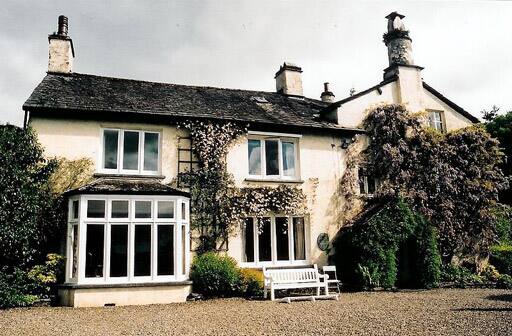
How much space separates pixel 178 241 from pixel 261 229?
3437 mm

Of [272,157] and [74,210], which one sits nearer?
[74,210]

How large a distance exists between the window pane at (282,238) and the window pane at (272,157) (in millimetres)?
1782

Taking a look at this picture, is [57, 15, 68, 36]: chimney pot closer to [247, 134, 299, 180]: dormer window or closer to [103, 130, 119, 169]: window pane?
[103, 130, 119, 169]: window pane

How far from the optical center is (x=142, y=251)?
42.2 ft

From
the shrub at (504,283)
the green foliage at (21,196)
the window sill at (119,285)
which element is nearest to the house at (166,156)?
the window sill at (119,285)

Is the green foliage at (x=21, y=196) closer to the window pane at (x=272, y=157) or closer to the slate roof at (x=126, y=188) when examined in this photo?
the slate roof at (x=126, y=188)

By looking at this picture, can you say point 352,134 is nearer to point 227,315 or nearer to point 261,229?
point 261,229

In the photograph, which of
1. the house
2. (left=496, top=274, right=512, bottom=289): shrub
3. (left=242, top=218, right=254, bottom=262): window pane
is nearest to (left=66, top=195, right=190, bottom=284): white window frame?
the house

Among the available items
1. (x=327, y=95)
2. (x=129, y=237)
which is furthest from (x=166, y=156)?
(x=327, y=95)

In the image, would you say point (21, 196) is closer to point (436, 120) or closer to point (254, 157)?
point (254, 157)

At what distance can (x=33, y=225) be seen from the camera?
12320 mm

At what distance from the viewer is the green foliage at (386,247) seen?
14.7 m

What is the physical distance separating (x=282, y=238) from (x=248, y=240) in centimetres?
131

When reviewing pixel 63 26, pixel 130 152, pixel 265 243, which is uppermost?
pixel 63 26
